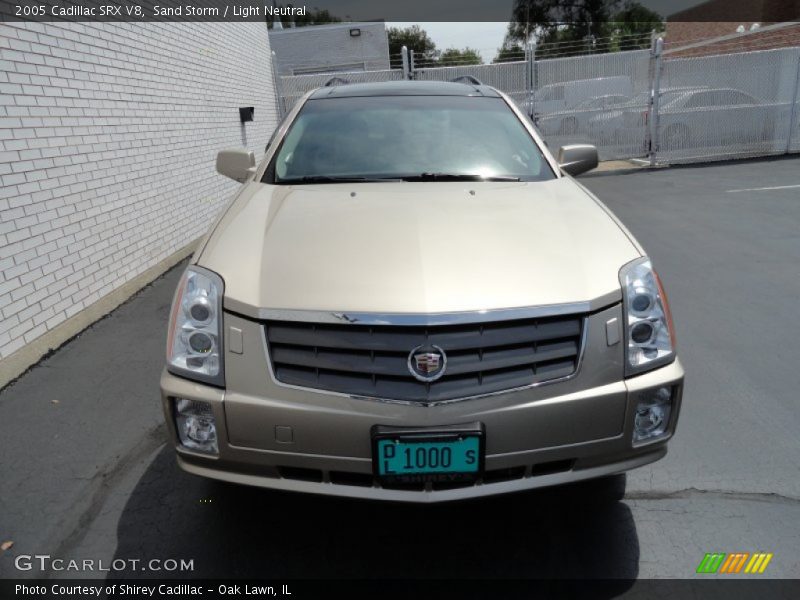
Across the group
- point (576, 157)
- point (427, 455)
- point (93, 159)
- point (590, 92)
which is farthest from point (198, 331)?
point (590, 92)

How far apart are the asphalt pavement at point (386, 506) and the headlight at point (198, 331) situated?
0.69 metres

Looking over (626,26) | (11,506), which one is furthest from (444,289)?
(626,26)

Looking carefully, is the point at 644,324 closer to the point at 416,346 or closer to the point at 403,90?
the point at 416,346

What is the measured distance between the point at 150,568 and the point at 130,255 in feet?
12.6

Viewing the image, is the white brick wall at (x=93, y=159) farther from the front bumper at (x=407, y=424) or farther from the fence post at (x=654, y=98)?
the fence post at (x=654, y=98)

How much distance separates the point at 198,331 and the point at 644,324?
1.54 m

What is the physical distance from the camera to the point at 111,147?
507 cm

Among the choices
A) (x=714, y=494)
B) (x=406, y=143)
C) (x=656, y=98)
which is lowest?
(x=714, y=494)

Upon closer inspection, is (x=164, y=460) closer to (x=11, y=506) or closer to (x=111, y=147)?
(x=11, y=506)

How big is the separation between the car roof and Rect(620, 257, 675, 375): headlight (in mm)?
2060

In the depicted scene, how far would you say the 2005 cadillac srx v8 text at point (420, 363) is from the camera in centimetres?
183

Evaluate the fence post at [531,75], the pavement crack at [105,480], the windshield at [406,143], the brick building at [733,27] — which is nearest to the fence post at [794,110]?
the brick building at [733,27]

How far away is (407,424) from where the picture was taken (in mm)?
1811

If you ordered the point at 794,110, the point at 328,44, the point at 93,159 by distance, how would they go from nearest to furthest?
the point at 93,159 < the point at 794,110 < the point at 328,44
